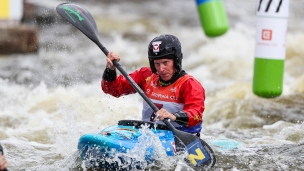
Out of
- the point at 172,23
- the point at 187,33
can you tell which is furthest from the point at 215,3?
the point at 172,23

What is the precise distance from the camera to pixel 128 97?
832 centimetres

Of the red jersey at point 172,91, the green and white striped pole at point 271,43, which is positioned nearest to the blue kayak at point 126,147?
the red jersey at point 172,91

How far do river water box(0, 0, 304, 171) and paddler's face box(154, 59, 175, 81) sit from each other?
0.73 metres

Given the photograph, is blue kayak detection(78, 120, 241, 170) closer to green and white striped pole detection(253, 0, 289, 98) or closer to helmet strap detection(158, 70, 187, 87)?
helmet strap detection(158, 70, 187, 87)

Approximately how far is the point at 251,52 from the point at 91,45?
131 inches

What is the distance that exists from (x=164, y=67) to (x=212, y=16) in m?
2.64

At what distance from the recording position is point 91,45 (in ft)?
44.8

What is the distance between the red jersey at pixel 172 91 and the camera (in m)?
5.10

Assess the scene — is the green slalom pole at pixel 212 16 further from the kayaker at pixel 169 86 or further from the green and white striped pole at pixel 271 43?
the kayaker at pixel 169 86

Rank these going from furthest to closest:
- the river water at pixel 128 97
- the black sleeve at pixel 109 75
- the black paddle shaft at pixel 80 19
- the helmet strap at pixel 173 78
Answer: the river water at pixel 128 97
the black paddle shaft at pixel 80 19
the black sleeve at pixel 109 75
the helmet strap at pixel 173 78

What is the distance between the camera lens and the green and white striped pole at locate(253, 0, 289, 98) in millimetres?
7105

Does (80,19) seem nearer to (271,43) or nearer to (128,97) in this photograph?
(271,43)

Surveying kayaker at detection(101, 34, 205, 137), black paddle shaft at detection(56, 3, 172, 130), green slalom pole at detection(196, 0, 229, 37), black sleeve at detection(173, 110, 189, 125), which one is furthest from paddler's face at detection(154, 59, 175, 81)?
green slalom pole at detection(196, 0, 229, 37)

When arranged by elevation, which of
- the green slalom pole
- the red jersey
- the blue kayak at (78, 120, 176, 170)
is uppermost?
the green slalom pole
